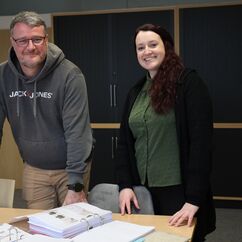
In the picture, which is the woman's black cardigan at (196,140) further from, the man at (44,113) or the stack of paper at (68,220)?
the man at (44,113)

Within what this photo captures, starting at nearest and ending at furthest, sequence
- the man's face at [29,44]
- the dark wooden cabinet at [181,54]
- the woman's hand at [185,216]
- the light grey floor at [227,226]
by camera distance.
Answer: the woman's hand at [185,216]
the man's face at [29,44]
the light grey floor at [227,226]
the dark wooden cabinet at [181,54]

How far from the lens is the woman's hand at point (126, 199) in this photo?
1.81m

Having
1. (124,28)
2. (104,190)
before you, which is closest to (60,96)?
(104,190)

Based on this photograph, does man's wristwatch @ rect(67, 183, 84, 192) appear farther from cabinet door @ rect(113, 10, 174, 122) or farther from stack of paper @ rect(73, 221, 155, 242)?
cabinet door @ rect(113, 10, 174, 122)

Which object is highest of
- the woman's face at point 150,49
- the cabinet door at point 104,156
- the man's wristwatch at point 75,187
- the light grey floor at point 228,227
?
the woman's face at point 150,49

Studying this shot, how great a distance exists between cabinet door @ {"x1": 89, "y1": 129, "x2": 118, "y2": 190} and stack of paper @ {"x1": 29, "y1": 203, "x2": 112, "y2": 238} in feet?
8.70

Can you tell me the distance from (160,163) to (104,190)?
34 centimetres

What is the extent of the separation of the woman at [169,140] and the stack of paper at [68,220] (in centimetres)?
22

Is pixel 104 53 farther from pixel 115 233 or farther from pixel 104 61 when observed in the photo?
pixel 115 233

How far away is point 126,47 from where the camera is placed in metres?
4.24

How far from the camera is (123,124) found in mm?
1958

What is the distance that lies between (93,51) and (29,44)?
2439 mm

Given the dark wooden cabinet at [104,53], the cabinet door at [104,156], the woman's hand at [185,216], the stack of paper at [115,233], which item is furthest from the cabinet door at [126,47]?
the stack of paper at [115,233]

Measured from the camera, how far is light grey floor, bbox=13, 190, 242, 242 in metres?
3.33
